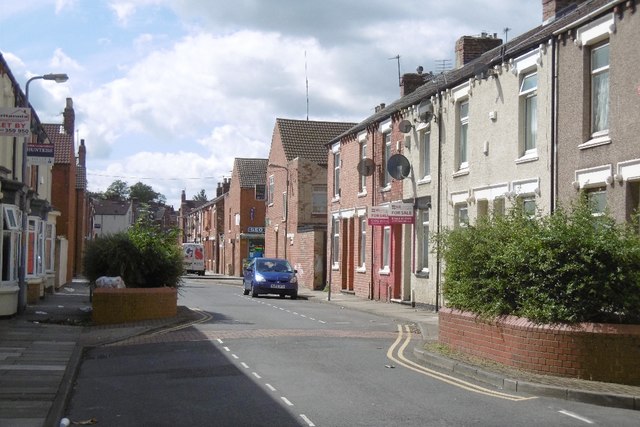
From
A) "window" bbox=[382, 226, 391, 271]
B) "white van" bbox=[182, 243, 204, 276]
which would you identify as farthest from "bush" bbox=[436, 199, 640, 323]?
"white van" bbox=[182, 243, 204, 276]

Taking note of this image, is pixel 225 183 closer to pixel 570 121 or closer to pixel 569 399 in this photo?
pixel 570 121

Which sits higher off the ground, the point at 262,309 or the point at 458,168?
the point at 458,168

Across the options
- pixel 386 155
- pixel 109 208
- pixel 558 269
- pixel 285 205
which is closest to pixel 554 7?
pixel 386 155

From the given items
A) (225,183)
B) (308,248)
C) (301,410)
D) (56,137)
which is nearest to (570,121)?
(301,410)

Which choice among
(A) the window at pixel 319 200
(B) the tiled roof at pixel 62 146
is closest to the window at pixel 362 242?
(A) the window at pixel 319 200

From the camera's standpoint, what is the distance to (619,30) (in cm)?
1750

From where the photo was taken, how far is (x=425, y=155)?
29.0 m

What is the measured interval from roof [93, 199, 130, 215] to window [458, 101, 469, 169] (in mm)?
79255

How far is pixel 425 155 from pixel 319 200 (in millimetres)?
19898

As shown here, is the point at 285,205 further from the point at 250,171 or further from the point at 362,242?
the point at 250,171

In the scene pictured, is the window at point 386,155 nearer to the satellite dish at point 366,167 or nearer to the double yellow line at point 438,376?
the satellite dish at point 366,167

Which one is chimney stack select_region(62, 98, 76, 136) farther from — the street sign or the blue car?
the street sign

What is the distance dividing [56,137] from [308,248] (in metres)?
15.7

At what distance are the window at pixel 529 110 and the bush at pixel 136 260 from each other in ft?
32.5
